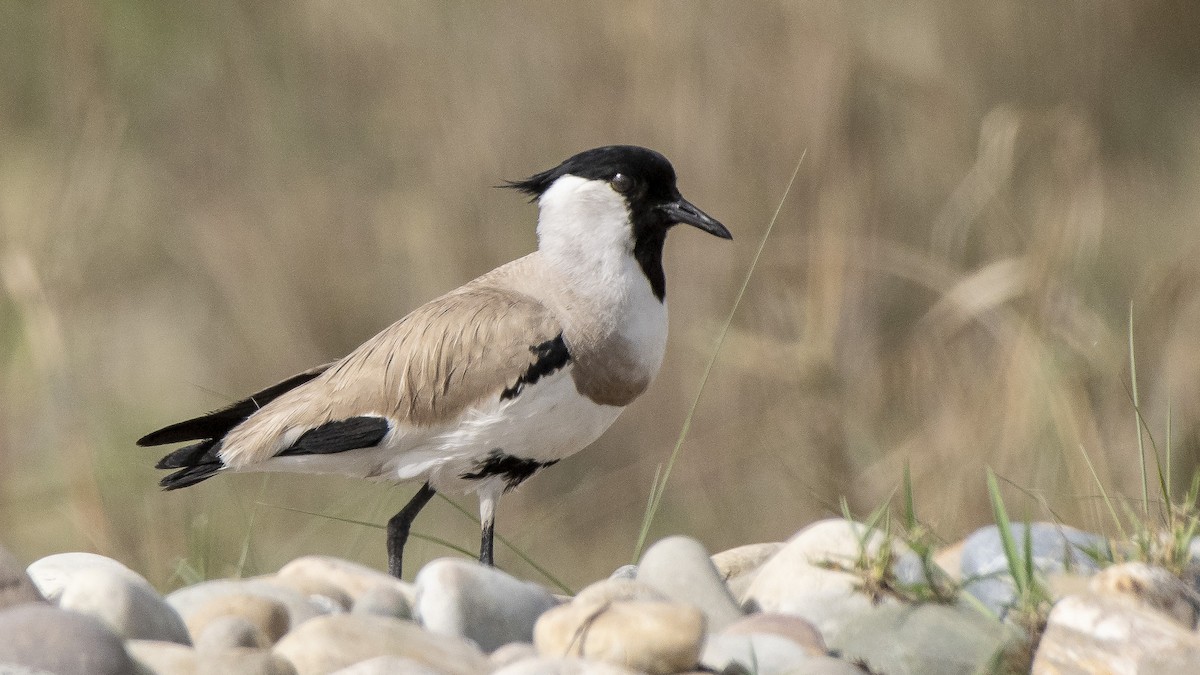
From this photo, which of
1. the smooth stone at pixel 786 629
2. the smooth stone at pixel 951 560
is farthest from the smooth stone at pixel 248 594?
the smooth stone at pixel 951 560

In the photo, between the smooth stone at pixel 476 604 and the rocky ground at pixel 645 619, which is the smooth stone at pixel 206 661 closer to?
the rocky ground at pixel 645 619

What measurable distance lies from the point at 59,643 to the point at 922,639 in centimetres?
140

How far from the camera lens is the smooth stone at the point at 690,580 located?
2908 mm

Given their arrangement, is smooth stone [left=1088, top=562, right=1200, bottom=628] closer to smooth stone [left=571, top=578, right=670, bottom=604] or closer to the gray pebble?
smooth stone [left=571, top=578, right=670, bottom=604]

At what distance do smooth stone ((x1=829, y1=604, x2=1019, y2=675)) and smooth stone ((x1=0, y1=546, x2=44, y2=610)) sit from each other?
4.43ft

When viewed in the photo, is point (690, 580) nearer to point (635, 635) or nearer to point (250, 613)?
point (635, 635)

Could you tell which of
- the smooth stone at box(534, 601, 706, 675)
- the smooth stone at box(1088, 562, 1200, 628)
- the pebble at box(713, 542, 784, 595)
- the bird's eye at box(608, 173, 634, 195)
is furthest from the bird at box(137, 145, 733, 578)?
the smooth stone at box(1088, 562, 1200, 628)

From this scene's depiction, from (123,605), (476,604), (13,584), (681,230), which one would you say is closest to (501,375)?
(476,604)

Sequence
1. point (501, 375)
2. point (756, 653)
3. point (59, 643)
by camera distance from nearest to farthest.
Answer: point (59, 643)
point (756, 653)
point (501, 375)

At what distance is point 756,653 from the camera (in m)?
2.55

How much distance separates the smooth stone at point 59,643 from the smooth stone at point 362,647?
0.28 meters

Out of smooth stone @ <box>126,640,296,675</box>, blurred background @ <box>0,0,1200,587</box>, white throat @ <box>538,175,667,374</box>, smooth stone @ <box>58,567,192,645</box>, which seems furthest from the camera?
blurred background @ <box>0,0,1200,587</box>

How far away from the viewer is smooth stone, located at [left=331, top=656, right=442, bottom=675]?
7.37 feet

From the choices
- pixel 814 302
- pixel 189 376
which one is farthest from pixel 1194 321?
pixel 189 376
